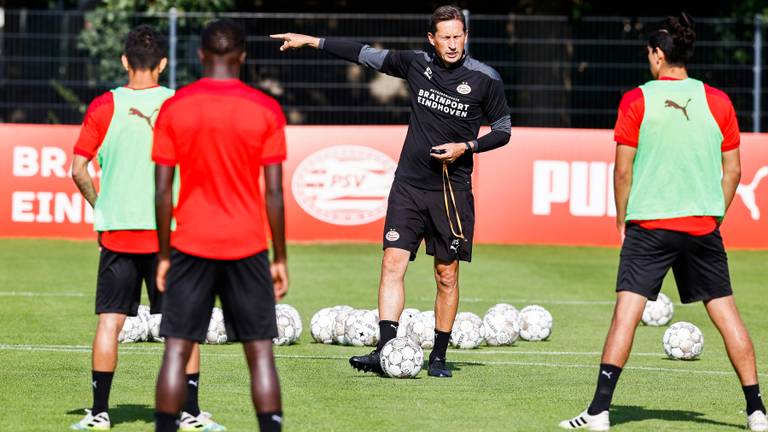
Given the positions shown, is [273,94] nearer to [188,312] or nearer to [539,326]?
[539,326]

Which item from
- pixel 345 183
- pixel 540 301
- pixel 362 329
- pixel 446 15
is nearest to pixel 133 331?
pixel 362 329

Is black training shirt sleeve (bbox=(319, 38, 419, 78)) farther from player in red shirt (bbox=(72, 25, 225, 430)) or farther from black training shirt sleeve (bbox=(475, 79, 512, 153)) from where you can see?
player in red shirt (bbox=(72, 25, 225, 430))

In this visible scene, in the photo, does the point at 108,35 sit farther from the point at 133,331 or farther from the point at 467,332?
the point at 467,332

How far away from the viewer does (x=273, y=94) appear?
76.2 feet

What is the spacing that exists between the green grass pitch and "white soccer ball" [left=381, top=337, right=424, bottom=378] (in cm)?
10

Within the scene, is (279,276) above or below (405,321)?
above

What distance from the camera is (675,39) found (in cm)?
820

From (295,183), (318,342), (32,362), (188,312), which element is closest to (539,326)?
(318,342)

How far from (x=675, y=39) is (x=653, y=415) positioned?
2287 mm

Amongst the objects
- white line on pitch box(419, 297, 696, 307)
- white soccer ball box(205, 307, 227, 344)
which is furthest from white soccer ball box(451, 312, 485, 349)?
white line on pitch box(419, 297, 696, 307)

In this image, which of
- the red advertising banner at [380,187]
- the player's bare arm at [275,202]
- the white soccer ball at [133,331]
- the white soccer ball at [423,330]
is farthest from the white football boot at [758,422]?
the red advertising banner at [380,187]

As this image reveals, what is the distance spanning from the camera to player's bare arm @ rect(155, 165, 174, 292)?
6906mm

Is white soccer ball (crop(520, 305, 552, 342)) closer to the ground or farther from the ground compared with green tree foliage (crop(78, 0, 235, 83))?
closer to the ground

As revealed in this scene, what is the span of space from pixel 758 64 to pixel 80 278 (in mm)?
10466
